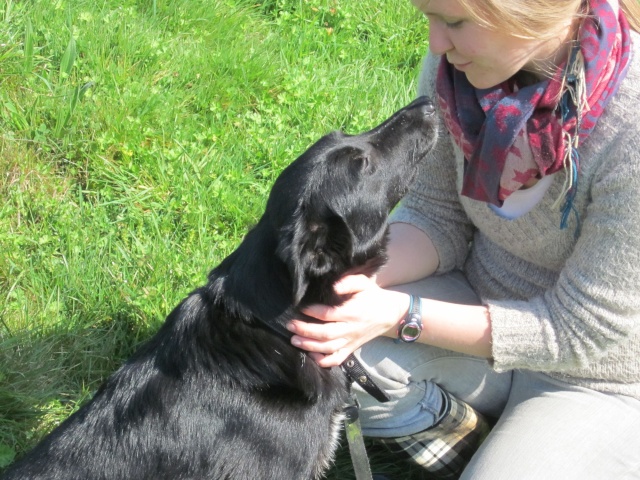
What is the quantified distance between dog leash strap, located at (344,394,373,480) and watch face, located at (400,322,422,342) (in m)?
0.28

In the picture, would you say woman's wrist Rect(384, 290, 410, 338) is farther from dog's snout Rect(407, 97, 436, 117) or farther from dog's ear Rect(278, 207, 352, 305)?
dog's snout Rect(407, 97, 436, 117)

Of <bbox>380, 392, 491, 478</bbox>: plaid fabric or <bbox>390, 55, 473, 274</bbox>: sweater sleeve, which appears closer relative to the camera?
<bbox>380, 392, 491, 478</bbox>: plaid fabric

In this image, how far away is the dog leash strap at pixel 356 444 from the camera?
Answer: 8.22ft

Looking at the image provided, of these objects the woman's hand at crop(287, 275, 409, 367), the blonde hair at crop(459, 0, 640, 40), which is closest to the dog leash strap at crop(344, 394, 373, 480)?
the woman's hand at crop(287, 275, 409, 367)

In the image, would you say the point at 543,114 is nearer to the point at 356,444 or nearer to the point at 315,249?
the point at 315,249

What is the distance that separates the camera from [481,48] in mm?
2260

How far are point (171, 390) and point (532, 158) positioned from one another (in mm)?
1252

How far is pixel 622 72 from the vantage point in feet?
7.39

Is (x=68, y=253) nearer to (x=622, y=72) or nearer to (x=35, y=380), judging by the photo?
(x=35, y=380)

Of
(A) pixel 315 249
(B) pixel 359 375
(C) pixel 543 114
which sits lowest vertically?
(B) pixel 359 375

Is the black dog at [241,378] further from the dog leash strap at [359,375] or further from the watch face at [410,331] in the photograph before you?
the watch face at [410,331]

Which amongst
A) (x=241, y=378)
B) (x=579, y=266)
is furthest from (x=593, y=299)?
(x=241, y=378)

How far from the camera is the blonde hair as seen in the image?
2146 mm

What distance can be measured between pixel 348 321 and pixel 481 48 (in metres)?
0.88
